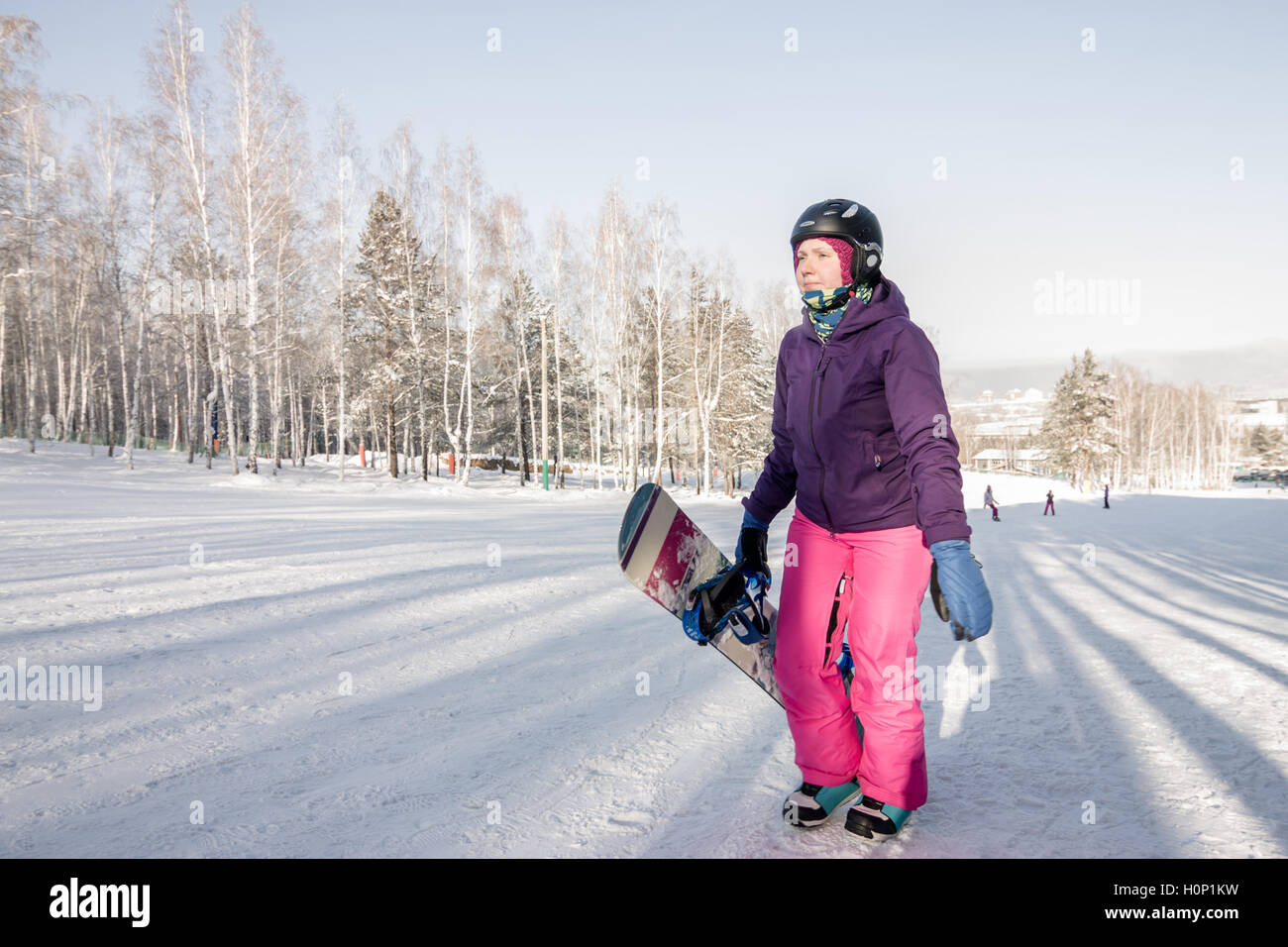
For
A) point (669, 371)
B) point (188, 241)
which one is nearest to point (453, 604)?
point (188, 241)

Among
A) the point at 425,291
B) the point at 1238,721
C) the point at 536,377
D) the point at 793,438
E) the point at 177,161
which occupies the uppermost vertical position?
the point at 177,161

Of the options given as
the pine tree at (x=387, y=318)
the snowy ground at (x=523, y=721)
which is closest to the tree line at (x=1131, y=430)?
the pine tree at (x=387, y=318)

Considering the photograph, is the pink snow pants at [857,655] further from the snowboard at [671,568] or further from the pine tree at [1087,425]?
the pine tree at [1087,425]

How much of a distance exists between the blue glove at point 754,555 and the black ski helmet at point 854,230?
0.97 meters

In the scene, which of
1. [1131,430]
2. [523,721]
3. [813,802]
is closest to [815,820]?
[813,802]

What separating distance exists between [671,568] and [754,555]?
1.10ft

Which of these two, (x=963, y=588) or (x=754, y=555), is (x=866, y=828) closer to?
(x=963, y=588)

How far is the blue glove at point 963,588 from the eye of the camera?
1.92 meters

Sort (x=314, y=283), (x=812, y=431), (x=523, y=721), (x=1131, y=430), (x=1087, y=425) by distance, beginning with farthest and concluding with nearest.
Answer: (x=1131, y=430) < (x=1087, y=425) < (x=314, y=283) < (x=523, y=721) < (x=812, y=431)

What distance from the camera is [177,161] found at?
66.0ft

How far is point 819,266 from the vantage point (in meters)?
2.36

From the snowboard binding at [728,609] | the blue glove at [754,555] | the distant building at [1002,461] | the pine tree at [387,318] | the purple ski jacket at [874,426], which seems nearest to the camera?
the purple ski jacket at [874,426]
